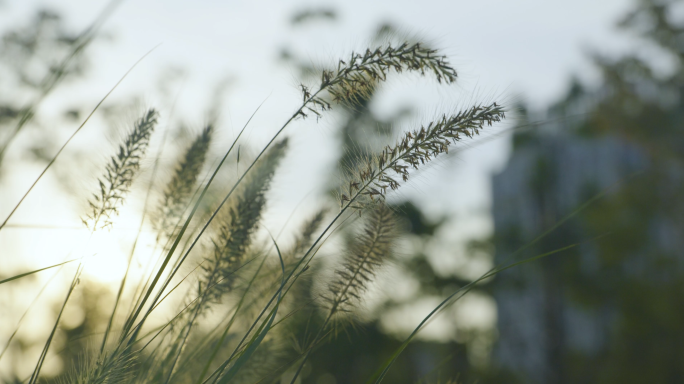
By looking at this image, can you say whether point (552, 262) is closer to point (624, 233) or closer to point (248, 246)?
point (624, 233)

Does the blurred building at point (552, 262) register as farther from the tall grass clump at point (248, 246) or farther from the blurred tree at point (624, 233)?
the tall grass clump at point (248, 246)

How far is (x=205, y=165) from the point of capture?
1.32 metres

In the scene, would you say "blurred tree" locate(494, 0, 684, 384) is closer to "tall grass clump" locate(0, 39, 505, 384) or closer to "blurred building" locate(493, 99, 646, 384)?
"blurred building" locate(493, 99, 646, 384)

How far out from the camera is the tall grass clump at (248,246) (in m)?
0.90

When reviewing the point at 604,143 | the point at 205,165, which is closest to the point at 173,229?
the point at 205,165

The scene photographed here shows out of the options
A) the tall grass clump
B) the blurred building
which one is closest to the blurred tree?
the blurred building

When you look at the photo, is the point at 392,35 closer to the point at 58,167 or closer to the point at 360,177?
the point at 360,177

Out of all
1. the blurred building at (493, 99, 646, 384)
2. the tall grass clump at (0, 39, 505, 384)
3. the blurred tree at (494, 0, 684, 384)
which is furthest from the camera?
the blurred building at (493, 99, 646, 384)

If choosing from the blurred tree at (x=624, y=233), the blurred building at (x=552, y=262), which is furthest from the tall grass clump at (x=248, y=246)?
the blurred building at (x=552, y=262)

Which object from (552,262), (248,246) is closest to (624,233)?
(552,262)

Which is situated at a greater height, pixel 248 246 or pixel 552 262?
pixel 552 262

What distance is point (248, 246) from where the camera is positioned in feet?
3.96

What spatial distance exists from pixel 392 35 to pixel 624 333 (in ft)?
39.0

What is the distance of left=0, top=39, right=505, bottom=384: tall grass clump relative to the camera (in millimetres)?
904
